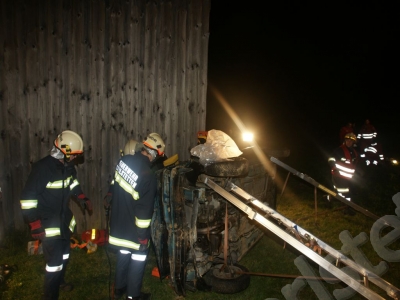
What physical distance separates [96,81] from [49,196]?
2.61 meters

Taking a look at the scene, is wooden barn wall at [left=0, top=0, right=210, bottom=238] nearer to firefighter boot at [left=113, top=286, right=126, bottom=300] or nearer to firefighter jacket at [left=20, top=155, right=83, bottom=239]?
firefighter jacket at [left=20, top=155, right=83, bottom=239]

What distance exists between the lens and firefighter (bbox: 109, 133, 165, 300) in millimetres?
4043

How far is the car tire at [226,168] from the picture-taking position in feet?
13.6

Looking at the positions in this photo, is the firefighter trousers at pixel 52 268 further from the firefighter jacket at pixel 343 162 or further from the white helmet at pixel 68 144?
the firefighter jacket at pixel 343 162

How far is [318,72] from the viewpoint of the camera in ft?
96.6

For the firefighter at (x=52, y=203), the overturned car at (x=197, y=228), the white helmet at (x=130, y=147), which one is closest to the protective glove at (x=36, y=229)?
the firefighter at (x=52, y=203)

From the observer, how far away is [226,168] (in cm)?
414

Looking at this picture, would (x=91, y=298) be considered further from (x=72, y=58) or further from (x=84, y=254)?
(x=72, y=58)

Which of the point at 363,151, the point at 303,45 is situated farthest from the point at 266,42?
the point at 363,151

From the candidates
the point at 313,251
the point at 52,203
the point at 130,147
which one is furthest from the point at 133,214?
the point at 313,251

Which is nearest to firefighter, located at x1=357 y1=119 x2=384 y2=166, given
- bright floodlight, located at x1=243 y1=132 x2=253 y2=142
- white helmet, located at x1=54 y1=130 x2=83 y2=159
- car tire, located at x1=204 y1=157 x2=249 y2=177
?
bright floodlight, located at x1=243 y1=132 x2=253 y2=142

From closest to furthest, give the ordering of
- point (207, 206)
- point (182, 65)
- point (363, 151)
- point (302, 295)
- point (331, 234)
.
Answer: point (207, 206) → point (302, 295) → point (182, 65) → point (331, 234) → point (363, 151)

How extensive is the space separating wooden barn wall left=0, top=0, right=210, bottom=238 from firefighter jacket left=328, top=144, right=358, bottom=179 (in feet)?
11.2

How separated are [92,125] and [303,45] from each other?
84.2ft
